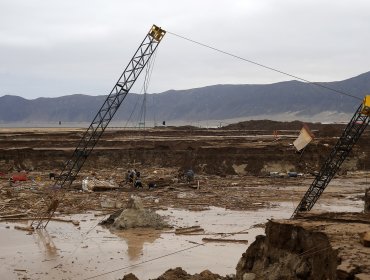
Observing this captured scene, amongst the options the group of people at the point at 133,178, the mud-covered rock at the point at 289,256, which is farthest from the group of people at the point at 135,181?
the mud-covered rock at the point at 289,256

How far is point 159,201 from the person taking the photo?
95.7 ft

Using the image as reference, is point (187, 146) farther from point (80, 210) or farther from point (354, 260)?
point (354, 260)

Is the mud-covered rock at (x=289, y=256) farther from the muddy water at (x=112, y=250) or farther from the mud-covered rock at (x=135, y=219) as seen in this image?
the mud-covered rock at (x=135, y=219)

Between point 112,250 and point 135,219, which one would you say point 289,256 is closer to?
point 112,250

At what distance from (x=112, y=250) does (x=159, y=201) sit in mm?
11017

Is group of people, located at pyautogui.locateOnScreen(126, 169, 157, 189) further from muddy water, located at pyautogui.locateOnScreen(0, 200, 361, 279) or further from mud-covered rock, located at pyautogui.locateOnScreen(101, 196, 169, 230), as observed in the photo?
mud-covered rock, located at pyautogui.locateOnScreen(101, 196, 169, 230)

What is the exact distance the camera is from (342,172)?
44438mm

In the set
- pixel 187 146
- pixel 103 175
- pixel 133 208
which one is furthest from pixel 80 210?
pixel 187 146

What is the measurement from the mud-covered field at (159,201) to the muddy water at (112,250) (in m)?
0.04

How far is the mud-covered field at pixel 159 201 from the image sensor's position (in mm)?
16938

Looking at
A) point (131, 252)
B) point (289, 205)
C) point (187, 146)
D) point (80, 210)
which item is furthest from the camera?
point (187, 146)

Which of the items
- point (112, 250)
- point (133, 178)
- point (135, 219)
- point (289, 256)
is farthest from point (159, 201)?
point (289, 256)

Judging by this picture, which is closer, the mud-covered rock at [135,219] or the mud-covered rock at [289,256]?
the mud-covered rock at [289,256]

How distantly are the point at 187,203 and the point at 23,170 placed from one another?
22093mm
